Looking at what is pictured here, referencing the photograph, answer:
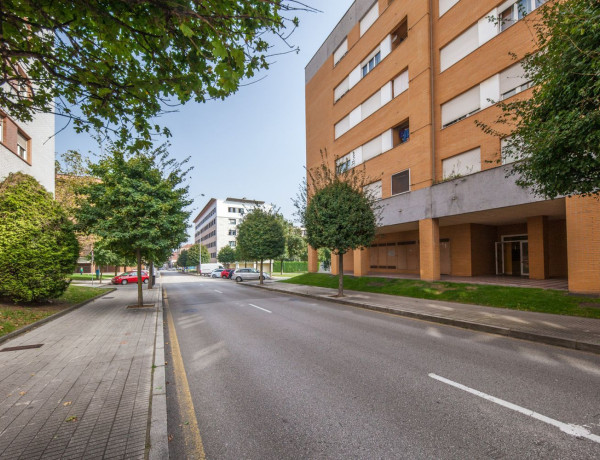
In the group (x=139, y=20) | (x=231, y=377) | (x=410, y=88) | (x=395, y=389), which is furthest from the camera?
(x=410, y=88)

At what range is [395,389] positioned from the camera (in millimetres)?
4137

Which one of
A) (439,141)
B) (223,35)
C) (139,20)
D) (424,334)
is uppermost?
(439,141)

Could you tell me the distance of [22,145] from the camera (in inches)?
565

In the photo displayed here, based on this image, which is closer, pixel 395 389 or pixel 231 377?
pixel 395 389

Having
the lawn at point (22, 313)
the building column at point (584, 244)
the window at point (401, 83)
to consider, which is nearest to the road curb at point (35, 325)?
the lawn at point (22, 313)

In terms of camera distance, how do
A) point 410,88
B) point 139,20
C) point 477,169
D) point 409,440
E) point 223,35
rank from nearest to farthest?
point 409,440 < point 223,35 < point 139,20 < point 477,169 < point 410,88

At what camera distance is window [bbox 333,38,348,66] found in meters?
24.1

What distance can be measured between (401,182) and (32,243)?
1753cm

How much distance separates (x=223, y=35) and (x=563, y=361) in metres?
7.41

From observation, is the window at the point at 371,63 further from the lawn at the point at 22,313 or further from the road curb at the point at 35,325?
the lawn at the point at 22,313

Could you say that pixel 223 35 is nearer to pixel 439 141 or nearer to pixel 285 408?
pixel 285 408

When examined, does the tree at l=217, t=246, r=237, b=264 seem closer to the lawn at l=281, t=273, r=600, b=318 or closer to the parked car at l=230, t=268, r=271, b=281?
the parked car at l=230, t=268, r=271, b=281

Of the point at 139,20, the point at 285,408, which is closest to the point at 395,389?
the point at 285,408

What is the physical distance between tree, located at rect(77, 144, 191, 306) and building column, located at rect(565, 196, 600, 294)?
1443 centimetres
